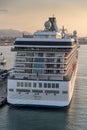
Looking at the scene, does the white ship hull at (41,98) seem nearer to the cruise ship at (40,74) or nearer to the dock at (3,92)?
the cruise ship at (40,74)

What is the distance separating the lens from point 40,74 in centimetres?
2175

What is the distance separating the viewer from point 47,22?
27766 millimetres

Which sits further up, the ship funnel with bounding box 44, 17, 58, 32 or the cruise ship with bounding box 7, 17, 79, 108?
the ship funnel with bounding box 44, 17, 58, 32

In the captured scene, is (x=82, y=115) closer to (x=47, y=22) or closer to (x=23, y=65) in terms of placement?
(x=23, y=65)

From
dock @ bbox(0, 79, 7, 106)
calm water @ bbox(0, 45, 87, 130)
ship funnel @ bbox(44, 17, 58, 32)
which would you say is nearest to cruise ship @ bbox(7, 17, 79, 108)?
calm water @ bbox(0, 45, 87, 130)

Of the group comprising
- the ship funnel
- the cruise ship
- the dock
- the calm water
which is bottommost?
the calm water

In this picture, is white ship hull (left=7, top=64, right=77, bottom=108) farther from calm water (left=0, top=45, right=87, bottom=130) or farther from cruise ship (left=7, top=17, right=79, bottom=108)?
calm water (left=0, top=45, right=87, bottom=130)

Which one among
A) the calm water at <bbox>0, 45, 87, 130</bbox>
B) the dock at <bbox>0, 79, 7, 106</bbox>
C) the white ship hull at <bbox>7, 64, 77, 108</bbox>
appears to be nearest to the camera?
the calm water at <bbox>0, 45, 87, 130</bbox>

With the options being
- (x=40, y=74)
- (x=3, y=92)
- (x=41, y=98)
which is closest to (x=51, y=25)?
(x=3, y=92)

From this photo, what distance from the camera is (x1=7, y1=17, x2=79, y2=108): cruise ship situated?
2097 cm

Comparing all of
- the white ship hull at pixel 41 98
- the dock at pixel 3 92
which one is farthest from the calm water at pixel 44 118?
the dock at pixel 3 92

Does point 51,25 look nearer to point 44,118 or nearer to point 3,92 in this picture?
point 3,92

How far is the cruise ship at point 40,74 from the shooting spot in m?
21.0

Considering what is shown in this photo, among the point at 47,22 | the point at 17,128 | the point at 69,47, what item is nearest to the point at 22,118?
the point at 17,128
